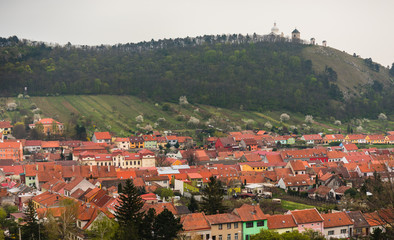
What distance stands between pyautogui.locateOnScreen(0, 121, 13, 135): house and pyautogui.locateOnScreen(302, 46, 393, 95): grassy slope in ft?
273

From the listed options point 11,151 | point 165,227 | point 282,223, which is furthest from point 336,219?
point 11,151

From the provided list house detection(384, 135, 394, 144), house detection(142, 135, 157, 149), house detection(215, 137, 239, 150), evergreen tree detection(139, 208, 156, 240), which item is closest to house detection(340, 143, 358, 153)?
house detection(384, 135, 394, 144)

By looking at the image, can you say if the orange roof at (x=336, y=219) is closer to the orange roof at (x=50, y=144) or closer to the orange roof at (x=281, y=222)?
the orange roof at (x=281, y=222)

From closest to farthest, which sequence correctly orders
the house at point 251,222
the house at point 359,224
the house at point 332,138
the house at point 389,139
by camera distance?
the house at point 251,222
the house at point 359,224
the house at point 389,139
the house at point 332,138

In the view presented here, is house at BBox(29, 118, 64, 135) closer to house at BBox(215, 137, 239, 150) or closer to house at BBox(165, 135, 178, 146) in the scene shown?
house at BBox(165, 135, 178, 146)

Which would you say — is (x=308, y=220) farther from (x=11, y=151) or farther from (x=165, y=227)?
(x=11, y=151)

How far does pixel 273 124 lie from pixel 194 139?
73.3 ft

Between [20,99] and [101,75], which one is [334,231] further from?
[101,75]

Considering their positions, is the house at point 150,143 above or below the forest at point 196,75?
below

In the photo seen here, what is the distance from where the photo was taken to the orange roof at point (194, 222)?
30.5 metres

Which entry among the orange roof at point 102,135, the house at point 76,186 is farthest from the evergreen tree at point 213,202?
the orange roof at point 102,135

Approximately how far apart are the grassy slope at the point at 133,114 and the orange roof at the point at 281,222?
5551 cm

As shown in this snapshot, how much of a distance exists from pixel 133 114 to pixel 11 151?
115 ft

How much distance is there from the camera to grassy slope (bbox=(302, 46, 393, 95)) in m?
131
